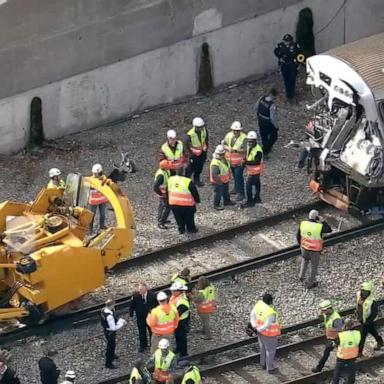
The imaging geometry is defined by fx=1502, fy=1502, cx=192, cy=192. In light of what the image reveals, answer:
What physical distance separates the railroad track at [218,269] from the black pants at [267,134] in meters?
2.08

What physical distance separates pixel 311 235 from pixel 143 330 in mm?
3035

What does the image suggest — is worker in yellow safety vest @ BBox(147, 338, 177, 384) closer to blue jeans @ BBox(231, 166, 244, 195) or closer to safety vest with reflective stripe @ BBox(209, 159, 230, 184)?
safety vest with reflective stripe @ BBox(209, 159, 230, 184)

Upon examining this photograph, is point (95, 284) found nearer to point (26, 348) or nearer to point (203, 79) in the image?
point (26, 348)

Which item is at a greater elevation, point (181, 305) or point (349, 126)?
point (349, 126)

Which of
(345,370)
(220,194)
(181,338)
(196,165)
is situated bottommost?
(345,370)

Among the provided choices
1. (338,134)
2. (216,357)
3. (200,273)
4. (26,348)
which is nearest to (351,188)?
(338,134)

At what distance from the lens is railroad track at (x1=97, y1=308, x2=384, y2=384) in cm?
2108

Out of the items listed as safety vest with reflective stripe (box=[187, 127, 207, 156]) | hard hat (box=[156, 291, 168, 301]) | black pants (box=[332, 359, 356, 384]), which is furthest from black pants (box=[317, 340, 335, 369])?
→ safety vest with reflective stripe (box=[187, 127, 207, 156])

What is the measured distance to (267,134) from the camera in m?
27.2

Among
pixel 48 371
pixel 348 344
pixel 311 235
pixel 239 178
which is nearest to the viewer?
pixel 48 371

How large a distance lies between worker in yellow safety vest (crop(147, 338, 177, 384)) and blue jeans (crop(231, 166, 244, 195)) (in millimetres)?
5954

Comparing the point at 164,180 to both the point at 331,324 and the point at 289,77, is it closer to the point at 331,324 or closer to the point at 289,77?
the point at 331,324

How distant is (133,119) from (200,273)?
607 cm

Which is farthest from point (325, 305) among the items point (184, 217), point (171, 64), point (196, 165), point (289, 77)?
point (171, 64)
